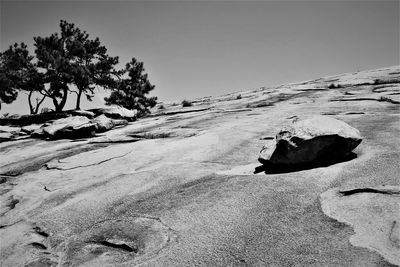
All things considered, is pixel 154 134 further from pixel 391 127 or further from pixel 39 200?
pixel 391 127

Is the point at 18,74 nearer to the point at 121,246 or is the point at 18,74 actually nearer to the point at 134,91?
the point at 134,91

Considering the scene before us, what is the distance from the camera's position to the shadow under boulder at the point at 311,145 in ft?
19.0

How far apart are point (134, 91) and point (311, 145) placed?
24.0m

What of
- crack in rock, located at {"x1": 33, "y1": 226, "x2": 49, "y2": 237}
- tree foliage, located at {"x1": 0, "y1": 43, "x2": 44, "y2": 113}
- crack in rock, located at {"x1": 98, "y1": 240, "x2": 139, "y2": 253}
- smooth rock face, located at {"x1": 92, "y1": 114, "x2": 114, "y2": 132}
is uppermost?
tree foliage, located at {"x1": 0, "y1": 43, "x2": 44, "y2": 113}

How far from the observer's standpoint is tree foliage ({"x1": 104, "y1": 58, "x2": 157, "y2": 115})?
2702cm

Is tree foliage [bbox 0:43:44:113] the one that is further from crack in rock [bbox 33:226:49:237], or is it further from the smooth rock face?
crack in rock [bbox 33:226:49:237]

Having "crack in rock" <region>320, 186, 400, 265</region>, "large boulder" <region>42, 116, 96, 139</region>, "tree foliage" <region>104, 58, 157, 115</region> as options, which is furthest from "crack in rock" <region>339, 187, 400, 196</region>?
"tree foliage" <region>104, 58, 157, 115</region>

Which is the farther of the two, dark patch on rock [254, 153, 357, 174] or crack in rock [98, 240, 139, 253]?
dark patch on rock [254, 153, 357, 174]

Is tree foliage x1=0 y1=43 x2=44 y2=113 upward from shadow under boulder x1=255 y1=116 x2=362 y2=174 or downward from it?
upward

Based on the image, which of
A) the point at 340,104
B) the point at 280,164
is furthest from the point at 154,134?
the point at 340,104

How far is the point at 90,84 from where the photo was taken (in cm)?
2806

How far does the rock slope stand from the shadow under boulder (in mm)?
312

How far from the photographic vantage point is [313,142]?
5.80 metres

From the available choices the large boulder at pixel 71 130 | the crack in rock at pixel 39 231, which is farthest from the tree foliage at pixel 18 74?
the crack in rock at pixel 39 231
